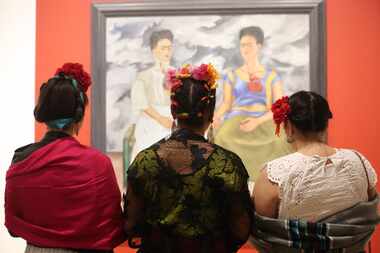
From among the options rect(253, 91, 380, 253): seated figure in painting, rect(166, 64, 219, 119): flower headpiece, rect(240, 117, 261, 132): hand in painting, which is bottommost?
rect(253, 91, 380, 253): seated figure in painting

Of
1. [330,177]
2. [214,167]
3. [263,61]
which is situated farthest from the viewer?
[263,61]

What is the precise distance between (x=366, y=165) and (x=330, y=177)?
17cm

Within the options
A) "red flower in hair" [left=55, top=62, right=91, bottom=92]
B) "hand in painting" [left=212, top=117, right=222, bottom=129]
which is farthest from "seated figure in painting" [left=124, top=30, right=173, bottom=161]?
"red flower in hair" [left=55, top=62, right=91, bottom=92]

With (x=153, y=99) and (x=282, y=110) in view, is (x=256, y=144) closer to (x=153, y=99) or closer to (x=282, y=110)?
(x=153, y=99)

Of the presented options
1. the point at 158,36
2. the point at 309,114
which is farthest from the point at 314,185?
the point at 158,36

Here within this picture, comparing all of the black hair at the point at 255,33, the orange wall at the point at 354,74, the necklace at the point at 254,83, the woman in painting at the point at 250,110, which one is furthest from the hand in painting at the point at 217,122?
the orange wall at the point at 354,74

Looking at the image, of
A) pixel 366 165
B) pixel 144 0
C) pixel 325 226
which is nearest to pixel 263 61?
pixel 144 0

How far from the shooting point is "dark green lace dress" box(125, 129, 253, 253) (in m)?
1.35

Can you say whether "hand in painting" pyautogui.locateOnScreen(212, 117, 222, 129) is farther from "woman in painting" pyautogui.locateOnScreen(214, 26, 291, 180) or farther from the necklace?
the necklace

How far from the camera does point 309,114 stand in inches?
59.9

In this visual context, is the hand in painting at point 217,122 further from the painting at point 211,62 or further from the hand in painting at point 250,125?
the hand in painting at point 250,125

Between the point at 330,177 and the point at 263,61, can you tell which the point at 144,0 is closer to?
the point at 263,61

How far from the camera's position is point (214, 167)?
1.35 m

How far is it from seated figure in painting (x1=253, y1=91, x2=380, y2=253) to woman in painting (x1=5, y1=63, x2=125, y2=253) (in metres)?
0.51
